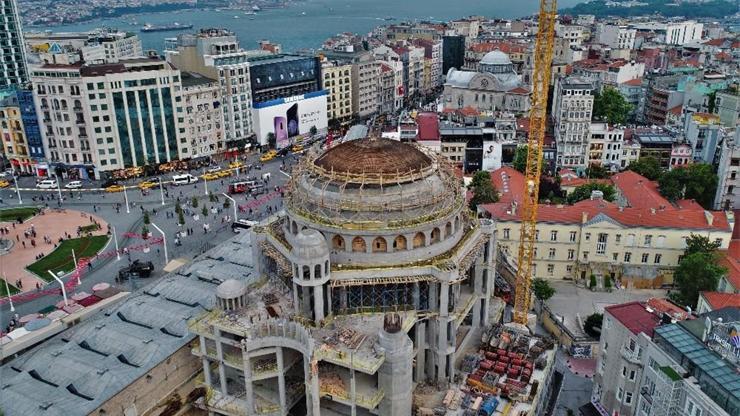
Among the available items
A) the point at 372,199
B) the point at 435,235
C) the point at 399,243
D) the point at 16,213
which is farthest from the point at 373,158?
the point at 16,213

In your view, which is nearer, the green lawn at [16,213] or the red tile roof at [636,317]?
the red tile roof at [636,317]

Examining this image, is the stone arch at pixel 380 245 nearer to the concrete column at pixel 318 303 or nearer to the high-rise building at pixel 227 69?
the concrete column at pixel 318 303

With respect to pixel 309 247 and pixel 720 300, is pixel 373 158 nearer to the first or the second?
pixel 309 247

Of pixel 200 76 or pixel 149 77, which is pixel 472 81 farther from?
pixel 149 77

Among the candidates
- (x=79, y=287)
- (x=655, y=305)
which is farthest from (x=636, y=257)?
(x=79, y=287)

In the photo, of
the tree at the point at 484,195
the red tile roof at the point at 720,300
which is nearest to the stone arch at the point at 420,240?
the red tile roof at the point at 720,300

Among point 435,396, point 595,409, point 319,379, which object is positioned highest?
point 319,379
